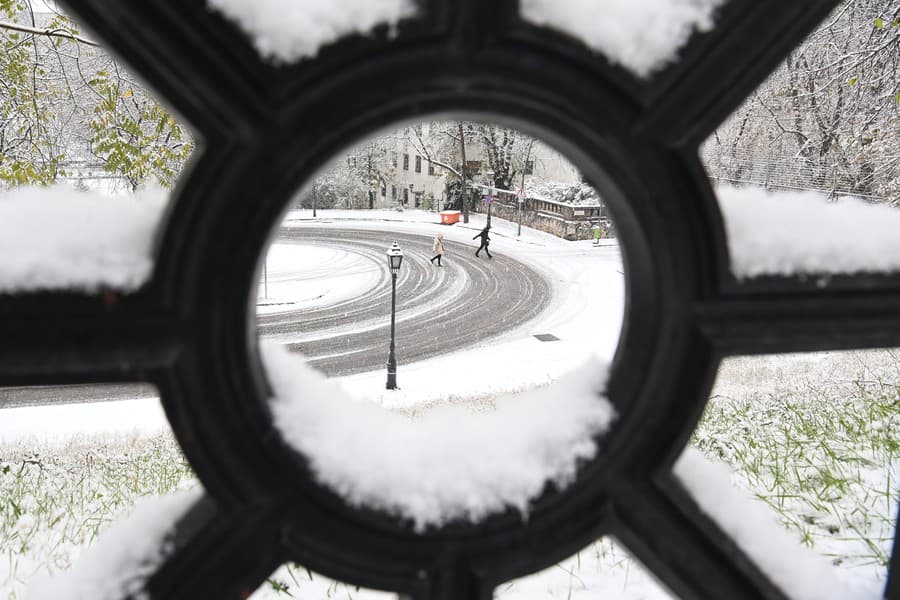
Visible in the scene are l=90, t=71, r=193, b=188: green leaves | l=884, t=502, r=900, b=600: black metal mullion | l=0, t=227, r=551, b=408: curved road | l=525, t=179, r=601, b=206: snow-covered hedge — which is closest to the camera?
l=884, t=502, r=900, b=600: black metal mullion

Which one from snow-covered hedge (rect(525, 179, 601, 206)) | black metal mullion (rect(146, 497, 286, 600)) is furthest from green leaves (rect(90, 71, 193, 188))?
snow-covered hedge (rect(525, 179, 601, 206))

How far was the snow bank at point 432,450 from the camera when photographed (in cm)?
59

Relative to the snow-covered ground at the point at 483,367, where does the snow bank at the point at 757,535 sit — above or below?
above

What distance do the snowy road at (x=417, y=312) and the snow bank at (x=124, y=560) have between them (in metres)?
10.8

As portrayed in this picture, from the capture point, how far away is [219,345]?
517 mm

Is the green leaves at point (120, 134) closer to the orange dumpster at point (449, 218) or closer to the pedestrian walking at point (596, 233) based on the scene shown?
the pedestrian walking at point (596, 233)

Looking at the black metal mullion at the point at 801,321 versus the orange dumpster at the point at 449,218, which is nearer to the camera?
the black metal mullion at the point at 801,321

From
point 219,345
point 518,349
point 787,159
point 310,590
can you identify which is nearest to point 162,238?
point 219,345

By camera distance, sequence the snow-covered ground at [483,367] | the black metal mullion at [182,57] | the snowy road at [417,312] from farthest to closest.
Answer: the snowy road at [417,312] → the snow-covered ground at [483,367] → the black metal mullion at [182,57]

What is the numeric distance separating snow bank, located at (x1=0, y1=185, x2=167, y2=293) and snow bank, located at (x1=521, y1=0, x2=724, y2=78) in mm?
358

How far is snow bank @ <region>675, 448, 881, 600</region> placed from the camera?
655 millimetres

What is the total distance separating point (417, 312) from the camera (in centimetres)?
1494

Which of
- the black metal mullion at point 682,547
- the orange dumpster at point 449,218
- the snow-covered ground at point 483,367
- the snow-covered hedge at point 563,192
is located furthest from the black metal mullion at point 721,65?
the orange dumpster at point 449,218

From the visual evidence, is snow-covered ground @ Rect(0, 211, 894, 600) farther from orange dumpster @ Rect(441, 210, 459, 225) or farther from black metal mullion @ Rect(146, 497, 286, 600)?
orange dumpster @ Rect(441, 210, 459, 225)
